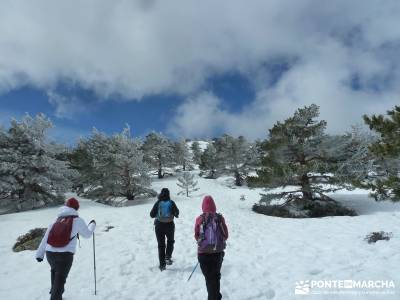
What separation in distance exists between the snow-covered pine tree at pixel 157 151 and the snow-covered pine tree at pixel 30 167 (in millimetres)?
31888

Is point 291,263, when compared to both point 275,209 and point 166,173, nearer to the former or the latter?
point 275,209

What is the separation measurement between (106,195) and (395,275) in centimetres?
2463

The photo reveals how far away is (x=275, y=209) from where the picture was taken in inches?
778

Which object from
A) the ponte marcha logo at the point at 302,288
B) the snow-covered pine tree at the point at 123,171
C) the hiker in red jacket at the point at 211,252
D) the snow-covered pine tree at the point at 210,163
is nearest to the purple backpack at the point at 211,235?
the hiker in red jacket at the point at 211,252

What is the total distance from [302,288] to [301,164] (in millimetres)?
13559

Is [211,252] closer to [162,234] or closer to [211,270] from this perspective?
[211,270]

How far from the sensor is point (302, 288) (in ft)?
23.5

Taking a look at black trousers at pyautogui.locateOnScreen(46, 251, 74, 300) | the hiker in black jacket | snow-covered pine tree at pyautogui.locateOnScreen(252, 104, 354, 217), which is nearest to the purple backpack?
black trousers at pyautogui.locateOnScreen(46, 251, 74, 300)

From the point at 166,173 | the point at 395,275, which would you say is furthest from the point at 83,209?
the point at 166,173

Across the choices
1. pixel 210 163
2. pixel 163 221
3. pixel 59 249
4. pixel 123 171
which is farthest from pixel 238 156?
pixel 59 249

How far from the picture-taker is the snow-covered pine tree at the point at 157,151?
56.6 m

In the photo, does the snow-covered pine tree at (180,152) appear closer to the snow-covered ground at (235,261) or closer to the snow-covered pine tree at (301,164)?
the snow-covered pine tree at (301,164)

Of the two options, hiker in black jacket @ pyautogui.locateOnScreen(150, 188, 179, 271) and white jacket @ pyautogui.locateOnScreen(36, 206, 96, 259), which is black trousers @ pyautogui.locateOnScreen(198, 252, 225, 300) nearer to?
white jacket @ pyautogui.locateOnScreen(36, 206, 96, 259)

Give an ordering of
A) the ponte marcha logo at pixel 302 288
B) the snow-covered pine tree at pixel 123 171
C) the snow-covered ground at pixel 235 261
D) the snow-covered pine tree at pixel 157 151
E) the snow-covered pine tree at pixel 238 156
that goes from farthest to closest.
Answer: the snow-covered pine tree at pixel 157 151, the snow-covered pine tree at pixel 238 156, the snow-covered pine tree at pixel 123 171, the snow-covered ground at pixel 235 261, the ponte marcha logo at pixel 302 288
